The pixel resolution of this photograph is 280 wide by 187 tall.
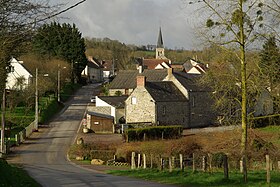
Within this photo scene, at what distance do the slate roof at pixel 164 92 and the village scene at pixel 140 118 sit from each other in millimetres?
153

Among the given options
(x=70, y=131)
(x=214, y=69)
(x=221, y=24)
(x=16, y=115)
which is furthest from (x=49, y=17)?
(x=16, y=115)

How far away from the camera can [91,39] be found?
151 metres

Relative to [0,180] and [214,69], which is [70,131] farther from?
[0,180]

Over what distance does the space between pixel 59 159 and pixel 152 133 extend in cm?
1163

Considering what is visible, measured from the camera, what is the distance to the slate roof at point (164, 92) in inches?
2110

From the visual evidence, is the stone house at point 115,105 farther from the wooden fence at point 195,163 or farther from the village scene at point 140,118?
the wooden fence at point 195,163

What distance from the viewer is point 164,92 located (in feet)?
181

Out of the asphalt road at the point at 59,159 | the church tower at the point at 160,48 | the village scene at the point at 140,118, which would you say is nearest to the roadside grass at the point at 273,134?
the village scene at the point at 140,118

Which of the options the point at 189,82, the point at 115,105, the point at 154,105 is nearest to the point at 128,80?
the point at 189,82

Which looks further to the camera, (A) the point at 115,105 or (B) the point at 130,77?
(B) the point at 130,77

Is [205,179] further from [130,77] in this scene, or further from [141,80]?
[130,77]

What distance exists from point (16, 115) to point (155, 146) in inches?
858

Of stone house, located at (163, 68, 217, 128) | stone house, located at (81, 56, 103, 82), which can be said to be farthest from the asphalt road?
stone house, located at (81, 56, 103, 82)

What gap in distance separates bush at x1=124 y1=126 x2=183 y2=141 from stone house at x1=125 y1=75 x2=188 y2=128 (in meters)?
5.94
